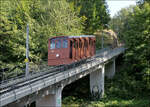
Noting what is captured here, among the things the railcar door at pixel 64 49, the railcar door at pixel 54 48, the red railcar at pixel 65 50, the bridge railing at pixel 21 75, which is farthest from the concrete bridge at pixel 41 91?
the railcar door at pixel 54 48

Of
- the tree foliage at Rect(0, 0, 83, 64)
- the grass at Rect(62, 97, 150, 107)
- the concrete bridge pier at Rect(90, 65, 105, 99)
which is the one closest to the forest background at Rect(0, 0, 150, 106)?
the tree foliage at Rect(0, 0, 83, 64)

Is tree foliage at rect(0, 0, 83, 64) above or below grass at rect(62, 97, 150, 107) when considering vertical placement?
above

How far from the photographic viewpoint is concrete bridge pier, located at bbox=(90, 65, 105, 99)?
87.9ft

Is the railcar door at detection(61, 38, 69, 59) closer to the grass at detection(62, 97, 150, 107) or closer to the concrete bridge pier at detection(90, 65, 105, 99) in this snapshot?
the grass at detection(62, 97, 150, 107)

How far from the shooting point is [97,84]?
2766 centimetres

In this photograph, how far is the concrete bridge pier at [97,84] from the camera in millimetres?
26781

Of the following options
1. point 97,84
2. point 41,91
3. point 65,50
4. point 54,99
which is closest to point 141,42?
point 97,84

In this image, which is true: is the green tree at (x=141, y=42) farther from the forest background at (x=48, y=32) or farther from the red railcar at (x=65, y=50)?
the red railcar at (x=65, y=50)

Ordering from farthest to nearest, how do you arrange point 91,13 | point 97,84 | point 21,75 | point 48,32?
1. point 91,13
2. point 97,84
3. point 48,32
4. point 21,75

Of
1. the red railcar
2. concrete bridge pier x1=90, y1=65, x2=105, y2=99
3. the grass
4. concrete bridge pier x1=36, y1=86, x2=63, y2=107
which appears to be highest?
the red railcar

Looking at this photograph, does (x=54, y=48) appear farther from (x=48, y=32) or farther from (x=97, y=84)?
(x=97, y=84)

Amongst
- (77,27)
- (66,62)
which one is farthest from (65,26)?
(66,62)

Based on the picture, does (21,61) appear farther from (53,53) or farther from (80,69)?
(80,69)

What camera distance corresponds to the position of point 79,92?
93.6 ft
